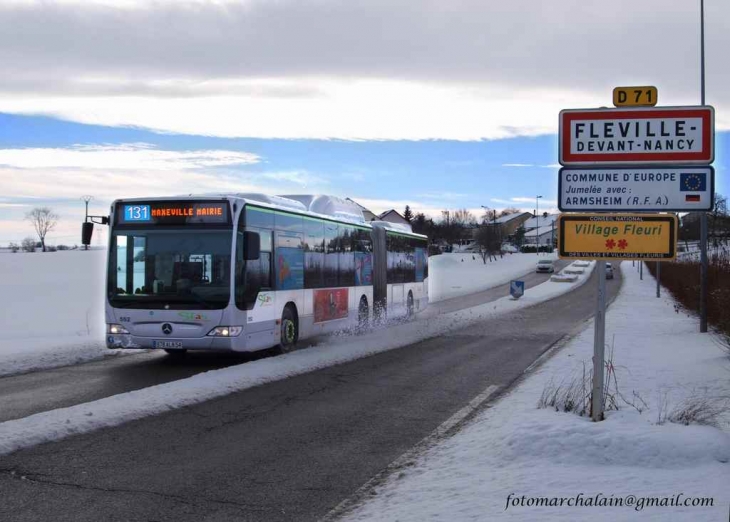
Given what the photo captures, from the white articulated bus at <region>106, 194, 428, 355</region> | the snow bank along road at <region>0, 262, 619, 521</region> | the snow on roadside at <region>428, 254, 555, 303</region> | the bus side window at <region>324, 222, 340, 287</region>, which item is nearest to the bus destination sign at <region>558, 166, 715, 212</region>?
the snow bank along road at <region>0, 262, 619, 521</region>

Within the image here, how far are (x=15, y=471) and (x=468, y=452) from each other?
397cm

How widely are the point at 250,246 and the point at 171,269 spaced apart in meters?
1.49

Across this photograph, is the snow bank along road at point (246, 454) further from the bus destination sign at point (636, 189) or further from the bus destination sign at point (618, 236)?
the bus destination sign at point (636, 189)

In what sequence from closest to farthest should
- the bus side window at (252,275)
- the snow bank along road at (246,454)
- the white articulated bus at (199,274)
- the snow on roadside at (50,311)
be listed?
the snow bank along road at (246,454)
the white articulated bus at (199,274)
the bus side window at (252,275)
the snow on roadside at (50,311)

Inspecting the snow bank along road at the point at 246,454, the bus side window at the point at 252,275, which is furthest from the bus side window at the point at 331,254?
the snow bank along road at the point at 246,454

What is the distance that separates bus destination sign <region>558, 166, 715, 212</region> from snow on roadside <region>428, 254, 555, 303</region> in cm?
5188

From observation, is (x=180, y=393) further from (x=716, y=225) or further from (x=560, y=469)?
(x=716, y=225)

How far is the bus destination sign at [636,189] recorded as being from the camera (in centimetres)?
720

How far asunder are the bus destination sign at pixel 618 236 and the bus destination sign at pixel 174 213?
23.9ft

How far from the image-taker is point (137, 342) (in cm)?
1312

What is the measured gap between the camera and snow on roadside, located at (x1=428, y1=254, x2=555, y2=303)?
217 feet

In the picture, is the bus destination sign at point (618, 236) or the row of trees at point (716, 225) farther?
the row of trees at point (716, 225)

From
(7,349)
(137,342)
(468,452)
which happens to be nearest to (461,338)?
(137,342)

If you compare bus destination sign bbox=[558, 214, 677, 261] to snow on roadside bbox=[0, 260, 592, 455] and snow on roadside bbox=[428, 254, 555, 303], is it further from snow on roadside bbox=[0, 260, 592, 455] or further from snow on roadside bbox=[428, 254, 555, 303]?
snow on roadside bbox=[428, 254, 555, 303]
